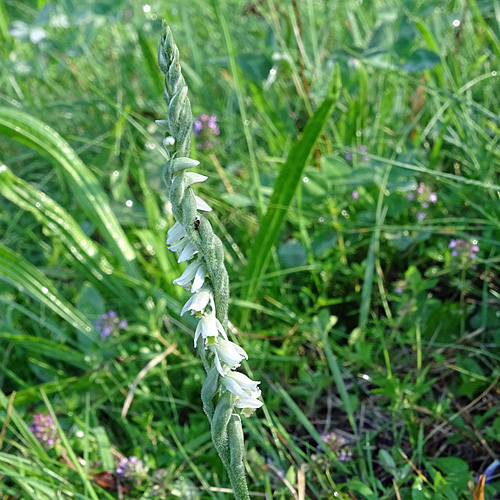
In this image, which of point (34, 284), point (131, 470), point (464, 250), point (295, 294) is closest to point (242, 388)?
point (131, 470)

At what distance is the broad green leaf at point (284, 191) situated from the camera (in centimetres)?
199

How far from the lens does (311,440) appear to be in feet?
5.98

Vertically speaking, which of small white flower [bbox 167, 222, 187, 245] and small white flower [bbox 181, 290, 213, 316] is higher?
small white flower [bbox 167, 222, 187, 245]

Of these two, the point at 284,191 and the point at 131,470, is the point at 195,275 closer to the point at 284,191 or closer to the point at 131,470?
the point at 131,470

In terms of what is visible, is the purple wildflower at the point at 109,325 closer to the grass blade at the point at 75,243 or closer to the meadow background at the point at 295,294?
the meadow background at the point at 295,294

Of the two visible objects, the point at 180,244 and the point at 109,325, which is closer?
the point at 180,244

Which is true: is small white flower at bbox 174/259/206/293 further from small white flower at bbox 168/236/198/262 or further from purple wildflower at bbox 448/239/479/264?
purple wildflower at bbox 448/239/479/264

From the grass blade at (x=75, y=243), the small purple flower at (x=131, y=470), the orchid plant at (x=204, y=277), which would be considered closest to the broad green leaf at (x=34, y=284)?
the grass blade at (x=75, y=243)

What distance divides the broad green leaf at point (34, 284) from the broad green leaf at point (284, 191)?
0.63 meters

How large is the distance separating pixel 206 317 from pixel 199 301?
0.03 m

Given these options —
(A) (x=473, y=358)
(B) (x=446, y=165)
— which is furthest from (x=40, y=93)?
(A) (x=473, y=358)

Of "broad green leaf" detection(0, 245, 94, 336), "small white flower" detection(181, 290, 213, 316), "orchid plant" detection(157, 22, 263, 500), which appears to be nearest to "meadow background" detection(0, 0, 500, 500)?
"broad green leaf" detection(0, 245, 94, 336)

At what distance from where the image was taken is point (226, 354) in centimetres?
99

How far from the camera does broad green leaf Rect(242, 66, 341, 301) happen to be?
1.99 meters
